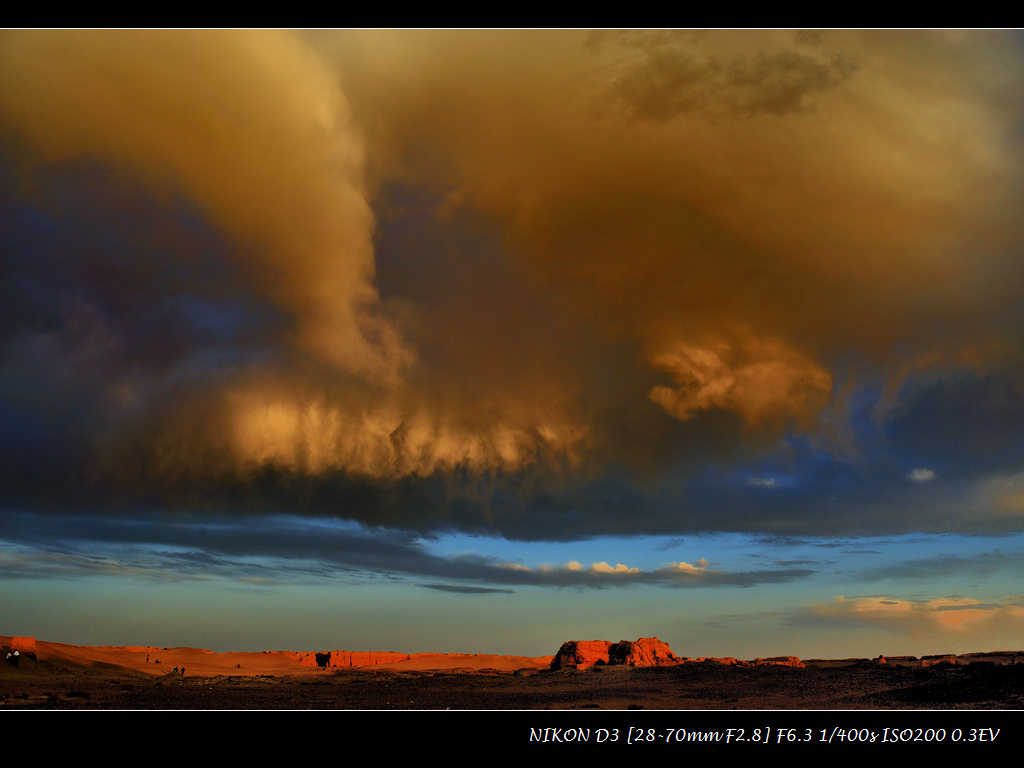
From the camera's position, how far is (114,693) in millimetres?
73000

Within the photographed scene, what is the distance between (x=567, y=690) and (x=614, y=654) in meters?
47.6

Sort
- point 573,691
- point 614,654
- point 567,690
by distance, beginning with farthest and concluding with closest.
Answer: point 614,654 → point 567,690 → point 573,691

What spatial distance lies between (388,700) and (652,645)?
7962cm

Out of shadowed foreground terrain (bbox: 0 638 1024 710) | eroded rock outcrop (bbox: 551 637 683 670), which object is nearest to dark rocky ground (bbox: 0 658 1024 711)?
shadowed foreground terrain (bbox: 0 638 1024 710)

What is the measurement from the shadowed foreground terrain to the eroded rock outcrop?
52.2ft

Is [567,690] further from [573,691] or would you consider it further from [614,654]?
[614,654]

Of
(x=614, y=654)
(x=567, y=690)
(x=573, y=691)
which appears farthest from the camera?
(x=614, y=654)

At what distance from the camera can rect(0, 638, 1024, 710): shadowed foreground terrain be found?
61438mm

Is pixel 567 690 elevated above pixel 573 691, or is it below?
below

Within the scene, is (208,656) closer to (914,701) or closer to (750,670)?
(750,670)

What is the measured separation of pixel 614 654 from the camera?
13588 centimetres

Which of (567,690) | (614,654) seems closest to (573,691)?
(567,690)
